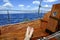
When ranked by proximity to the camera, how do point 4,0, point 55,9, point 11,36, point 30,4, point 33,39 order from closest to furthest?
1. point 33,39
2. point 55,9
3. point 11,36
4. point 4,0
5. point 30,4

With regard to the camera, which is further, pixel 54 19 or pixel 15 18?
pixel 15 18

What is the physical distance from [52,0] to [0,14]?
2.86 ft

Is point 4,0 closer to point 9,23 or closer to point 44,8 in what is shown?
point 9,23

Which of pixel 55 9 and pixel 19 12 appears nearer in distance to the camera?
pixel 55 9

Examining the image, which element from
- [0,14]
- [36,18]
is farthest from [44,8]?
[0,14]

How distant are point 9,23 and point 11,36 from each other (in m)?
0.53

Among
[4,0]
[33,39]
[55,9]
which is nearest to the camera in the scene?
[33,39]

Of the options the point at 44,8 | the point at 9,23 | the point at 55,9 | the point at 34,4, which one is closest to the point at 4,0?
the point at 9,23

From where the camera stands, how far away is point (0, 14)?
188 centimetres

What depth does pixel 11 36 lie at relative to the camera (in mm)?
1409

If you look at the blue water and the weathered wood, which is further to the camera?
the blue water

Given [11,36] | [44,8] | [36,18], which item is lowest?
[11,36]

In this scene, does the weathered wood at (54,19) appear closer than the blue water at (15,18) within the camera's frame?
Yes

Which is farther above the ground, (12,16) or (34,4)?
(34,4)
